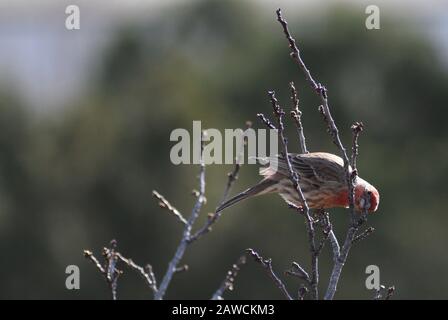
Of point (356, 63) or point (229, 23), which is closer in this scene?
point (356, 63)

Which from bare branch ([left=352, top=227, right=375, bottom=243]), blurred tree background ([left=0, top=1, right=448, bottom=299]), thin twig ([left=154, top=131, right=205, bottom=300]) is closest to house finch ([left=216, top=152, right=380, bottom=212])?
bare branch ([left=352, top=227, right=375, bottom=243])

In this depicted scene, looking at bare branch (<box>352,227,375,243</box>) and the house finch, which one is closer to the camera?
bare branch (<box>352,227,375,243</box>)

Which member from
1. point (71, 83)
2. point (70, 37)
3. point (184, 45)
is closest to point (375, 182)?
point (184, 45)

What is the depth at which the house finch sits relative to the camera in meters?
7.12

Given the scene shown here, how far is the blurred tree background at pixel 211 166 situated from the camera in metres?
17.8

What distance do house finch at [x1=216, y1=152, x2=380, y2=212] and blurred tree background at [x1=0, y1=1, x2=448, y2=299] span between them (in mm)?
9017

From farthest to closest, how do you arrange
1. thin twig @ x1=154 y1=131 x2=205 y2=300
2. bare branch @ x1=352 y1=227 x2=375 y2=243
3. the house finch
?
the house finch < bare branch @ x1=352 y1=227 x2=375 y2=243 < thin twig @ x1=154 y1=131 x2=205 y2=300

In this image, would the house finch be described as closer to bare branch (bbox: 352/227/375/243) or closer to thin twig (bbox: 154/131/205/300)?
bare branch (bbox: 352/227/375/243)

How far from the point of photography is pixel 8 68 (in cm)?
2102

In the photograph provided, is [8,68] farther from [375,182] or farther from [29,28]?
[29,28]

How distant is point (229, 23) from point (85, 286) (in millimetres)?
8523

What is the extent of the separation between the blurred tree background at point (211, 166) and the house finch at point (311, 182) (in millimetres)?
9017

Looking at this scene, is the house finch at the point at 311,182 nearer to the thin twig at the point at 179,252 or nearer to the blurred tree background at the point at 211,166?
the thin twig at the point at 179,252
